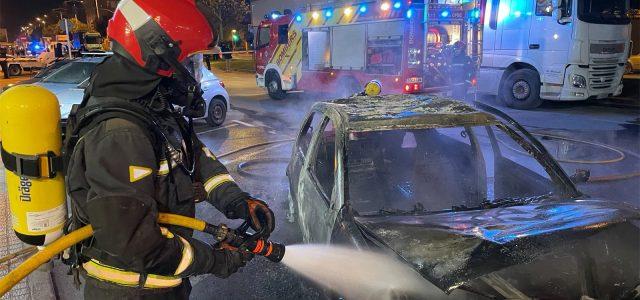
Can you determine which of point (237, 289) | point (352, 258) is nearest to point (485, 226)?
point (352, 258)

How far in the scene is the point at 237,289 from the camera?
11.4ft

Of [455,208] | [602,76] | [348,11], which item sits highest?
[348,11]

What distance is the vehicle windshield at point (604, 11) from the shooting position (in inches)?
400

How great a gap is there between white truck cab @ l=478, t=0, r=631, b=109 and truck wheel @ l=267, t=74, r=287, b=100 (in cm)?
638

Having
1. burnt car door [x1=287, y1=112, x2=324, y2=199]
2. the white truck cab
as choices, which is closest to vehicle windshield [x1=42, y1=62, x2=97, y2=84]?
burnt car door [x1=287, y1=112, x2=324, y2=199]

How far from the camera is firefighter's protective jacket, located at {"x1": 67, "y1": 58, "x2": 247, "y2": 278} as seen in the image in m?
1.52

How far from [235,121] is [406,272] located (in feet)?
30.1

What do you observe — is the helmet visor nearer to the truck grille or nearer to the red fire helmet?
the red fire helmet

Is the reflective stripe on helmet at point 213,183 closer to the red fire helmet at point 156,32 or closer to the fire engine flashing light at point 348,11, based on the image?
the red fire helmet at point 156,32

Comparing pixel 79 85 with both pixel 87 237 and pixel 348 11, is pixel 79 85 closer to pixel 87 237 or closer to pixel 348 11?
pixel 348 11

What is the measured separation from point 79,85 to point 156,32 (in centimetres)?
726

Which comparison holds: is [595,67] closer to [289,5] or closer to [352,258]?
[352,258]

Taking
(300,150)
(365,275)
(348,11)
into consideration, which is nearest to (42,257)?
(365,275)

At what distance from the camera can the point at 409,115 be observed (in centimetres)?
296
